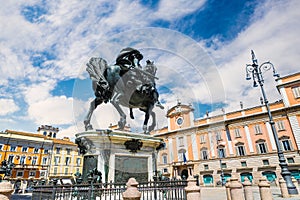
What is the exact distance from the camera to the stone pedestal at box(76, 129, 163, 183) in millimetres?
5398

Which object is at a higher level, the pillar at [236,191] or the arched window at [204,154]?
the arched window at [204,154]

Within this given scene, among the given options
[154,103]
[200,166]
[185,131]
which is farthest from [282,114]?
[154,103]

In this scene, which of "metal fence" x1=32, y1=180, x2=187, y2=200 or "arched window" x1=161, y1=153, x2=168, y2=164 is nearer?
"metal fence" x1=32, y1=180, x2=187, y2=200

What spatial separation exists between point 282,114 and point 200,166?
1569 cm

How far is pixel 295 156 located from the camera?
2658 cm

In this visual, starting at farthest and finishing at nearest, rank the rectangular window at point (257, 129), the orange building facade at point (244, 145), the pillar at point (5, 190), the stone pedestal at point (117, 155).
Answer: the rectangular window at point (257, 129) < the orange building facade at point (244, 145) < the stone pedestal at point (117, 155) < the pillar at point (5, 190)

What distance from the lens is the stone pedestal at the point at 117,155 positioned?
5.40 m

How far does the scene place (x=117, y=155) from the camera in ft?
18.5

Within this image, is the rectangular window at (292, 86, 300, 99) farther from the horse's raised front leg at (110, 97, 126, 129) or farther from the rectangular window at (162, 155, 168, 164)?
the horse's raised front leg at (110, 97, 126, 129)

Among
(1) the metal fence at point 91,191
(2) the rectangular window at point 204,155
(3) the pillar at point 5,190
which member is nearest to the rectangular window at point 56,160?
(2) the rectangular window at point 204,155

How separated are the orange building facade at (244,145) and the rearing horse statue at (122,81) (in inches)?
733

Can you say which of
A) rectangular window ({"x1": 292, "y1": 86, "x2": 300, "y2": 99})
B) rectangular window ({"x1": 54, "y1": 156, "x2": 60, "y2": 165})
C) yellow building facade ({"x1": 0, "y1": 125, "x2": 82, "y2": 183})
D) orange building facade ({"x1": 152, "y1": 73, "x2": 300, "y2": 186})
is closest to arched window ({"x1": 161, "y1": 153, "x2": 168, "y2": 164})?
orange building facade ({"x1": 152, "y1": 73, "x2": 300, "y2": 186})

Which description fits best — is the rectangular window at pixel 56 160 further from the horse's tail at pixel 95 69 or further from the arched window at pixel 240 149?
the horse's tail at pixel 95 69

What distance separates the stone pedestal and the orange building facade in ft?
62.6
